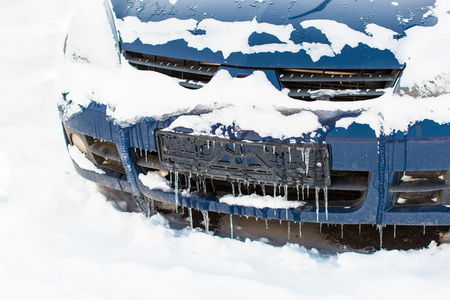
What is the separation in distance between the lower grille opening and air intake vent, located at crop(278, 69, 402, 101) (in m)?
0.36

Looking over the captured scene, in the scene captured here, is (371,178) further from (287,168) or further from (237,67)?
(237,67)

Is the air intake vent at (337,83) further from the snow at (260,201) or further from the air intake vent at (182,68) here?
the snow at (260,201)

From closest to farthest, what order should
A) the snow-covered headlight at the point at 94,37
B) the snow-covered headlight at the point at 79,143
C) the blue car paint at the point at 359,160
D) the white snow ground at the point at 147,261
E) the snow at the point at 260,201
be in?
1. the blue car paint at the point at 359,160
2. the white snow ground at the point at 147,261
3. the snow at the point at 260,201
4. the snow-covered headlight at the point at 94,37
5. the snow-covered headlight at the point at 79,143

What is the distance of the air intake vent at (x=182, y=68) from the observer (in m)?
2.33

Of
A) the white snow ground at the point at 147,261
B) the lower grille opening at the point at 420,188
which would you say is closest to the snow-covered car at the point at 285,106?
the lower grille opening at the point at 420,188

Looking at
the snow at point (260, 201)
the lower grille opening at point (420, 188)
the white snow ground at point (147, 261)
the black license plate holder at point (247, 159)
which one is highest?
the black license plate holder at point (247, 159)

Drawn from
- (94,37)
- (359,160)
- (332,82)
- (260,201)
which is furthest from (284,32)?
(94,37)

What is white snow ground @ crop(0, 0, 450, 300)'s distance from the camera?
7.10ft

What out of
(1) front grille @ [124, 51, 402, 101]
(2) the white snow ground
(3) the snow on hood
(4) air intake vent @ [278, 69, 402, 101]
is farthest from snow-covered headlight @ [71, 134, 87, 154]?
(4) air intake vent @ [278, 69, 402, 101]

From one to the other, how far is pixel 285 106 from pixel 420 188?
623 mm

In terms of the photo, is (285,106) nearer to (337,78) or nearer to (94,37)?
(337,78)

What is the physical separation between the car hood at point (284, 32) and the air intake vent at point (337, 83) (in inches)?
1.8

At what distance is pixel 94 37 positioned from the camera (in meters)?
2.63

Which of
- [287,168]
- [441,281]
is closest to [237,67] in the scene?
[287,168]
